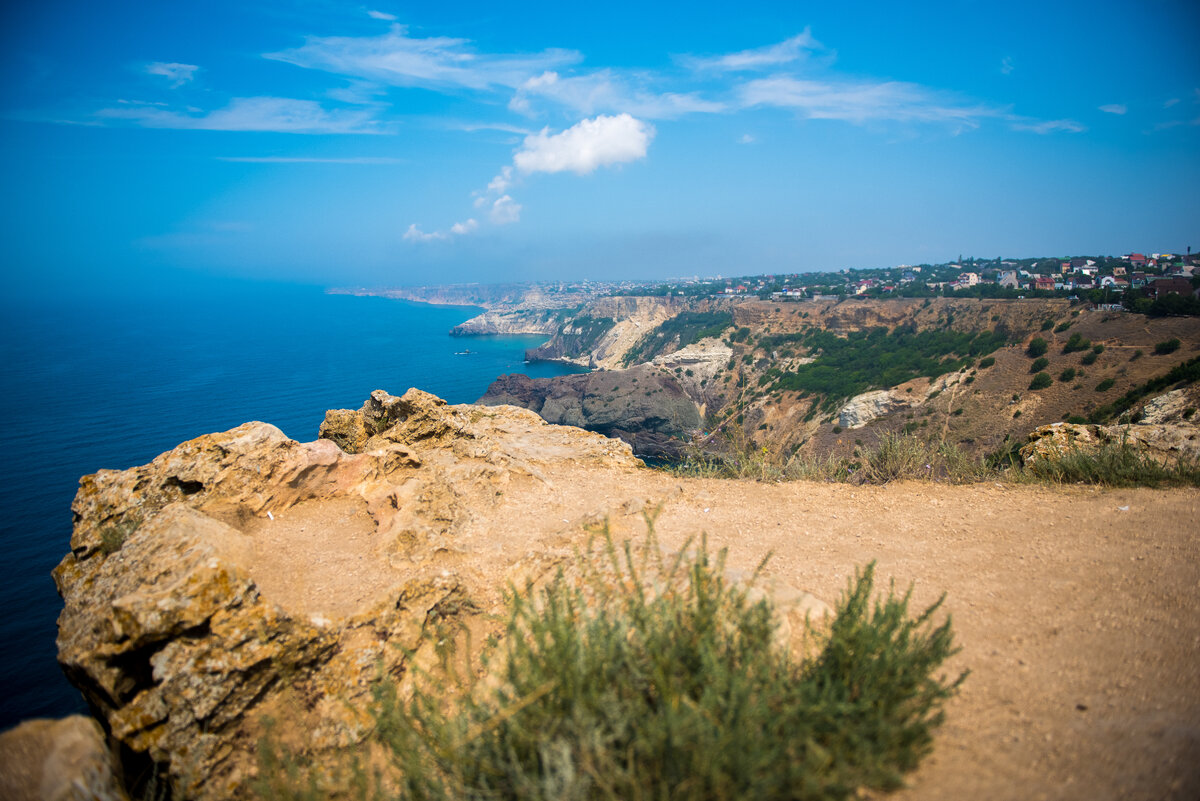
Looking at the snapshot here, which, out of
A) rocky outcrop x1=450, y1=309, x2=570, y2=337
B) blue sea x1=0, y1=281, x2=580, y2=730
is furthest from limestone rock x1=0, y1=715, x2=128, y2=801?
rocky outcrop x1=450, y1=309, x2=570, y2=337

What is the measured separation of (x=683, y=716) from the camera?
260cm

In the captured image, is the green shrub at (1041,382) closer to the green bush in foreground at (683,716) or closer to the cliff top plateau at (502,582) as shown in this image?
the cliff top plateau at (502,582)

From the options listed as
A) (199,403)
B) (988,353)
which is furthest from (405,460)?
(199,403)

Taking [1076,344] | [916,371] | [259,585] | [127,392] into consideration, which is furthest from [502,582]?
[127,392]

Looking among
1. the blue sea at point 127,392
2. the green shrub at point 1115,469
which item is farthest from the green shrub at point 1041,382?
the blue sea at point 127,392

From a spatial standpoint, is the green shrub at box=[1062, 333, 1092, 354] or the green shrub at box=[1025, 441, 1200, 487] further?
the green shrub at box=[1062, 333, 1092, 354]

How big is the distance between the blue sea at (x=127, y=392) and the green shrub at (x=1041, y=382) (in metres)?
48.1

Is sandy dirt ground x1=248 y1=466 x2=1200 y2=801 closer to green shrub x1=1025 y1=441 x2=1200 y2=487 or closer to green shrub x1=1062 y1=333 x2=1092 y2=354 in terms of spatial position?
green shrub x1=1025 y1=441 x2=1200 y2=487

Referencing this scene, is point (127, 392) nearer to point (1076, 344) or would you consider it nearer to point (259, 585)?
point (259, 585)

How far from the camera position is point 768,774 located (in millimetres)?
2477

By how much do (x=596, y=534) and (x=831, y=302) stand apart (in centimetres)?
8273

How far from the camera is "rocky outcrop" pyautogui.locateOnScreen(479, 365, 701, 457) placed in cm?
5953

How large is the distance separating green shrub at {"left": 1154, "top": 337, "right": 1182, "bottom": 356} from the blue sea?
5166cm

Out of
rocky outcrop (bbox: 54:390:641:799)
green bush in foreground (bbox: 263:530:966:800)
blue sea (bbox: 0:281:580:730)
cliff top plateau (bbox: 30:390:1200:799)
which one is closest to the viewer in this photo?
green bush in foreground (bbox: 263:530:966:800)
